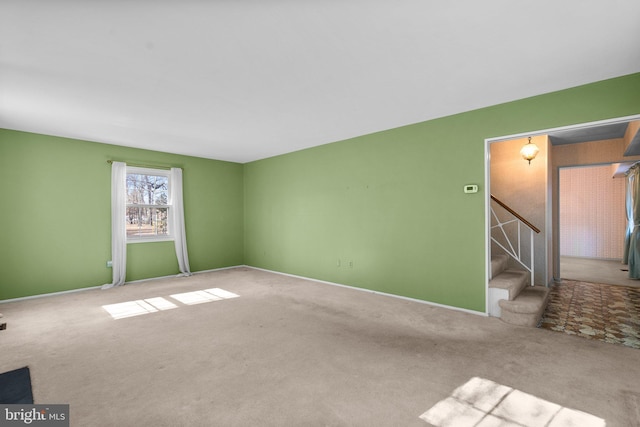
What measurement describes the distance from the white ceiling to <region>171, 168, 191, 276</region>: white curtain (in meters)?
2.03

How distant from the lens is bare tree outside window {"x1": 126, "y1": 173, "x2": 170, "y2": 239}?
5.78 metres

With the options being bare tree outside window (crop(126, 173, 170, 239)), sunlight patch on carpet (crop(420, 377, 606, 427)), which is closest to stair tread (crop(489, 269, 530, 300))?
sunlight patch on carpet (crop(420, 377, 606, 427))

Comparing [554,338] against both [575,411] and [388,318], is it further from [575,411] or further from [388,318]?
[388,318]

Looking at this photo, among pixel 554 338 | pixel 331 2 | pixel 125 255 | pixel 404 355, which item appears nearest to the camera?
pixel 331 2

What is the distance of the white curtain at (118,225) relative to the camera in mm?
5332

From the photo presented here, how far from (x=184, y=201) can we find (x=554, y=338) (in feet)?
21.2

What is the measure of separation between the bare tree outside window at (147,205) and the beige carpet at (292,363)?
2092 mm

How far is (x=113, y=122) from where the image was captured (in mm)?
4199

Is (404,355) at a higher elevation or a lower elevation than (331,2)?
lower

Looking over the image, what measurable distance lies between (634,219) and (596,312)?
420 cm

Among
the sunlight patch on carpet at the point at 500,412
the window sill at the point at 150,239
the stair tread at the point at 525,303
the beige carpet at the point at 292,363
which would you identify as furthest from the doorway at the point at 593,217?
the window sill at the point at 150,239

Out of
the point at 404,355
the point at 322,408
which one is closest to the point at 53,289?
the point at 322,408

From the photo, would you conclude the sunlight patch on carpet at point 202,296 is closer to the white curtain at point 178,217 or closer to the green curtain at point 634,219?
the white curtain at point 178,217

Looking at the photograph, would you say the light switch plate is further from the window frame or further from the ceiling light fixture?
the window frame
